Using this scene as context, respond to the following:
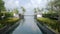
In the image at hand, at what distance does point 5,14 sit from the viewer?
255 inches

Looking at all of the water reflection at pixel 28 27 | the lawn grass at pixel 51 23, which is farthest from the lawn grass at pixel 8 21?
the lawn grass at pixel 51 23

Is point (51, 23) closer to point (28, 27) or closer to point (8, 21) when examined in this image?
point (28, 27)

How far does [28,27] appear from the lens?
646 cm

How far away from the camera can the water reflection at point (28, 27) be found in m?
6.36

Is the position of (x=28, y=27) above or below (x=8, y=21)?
below

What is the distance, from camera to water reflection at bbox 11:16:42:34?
20.9 ft

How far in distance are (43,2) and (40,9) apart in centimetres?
31

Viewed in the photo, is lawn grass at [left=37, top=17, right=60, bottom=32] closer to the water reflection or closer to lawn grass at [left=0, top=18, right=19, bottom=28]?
the water reflection

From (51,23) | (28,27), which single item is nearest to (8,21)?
(28,27)

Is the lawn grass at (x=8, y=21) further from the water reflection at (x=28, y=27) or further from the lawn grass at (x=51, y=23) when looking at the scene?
the lawn grass at (x=51, y=23)

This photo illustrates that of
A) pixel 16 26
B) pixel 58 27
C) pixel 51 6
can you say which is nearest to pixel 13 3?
pixel 16 26

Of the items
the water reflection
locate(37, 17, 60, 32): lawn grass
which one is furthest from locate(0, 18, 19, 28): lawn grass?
locate(37, 17, 60, 32): lawn grass

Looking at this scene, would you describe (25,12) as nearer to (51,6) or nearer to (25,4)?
(25,4)

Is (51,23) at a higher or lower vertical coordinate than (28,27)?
higher
